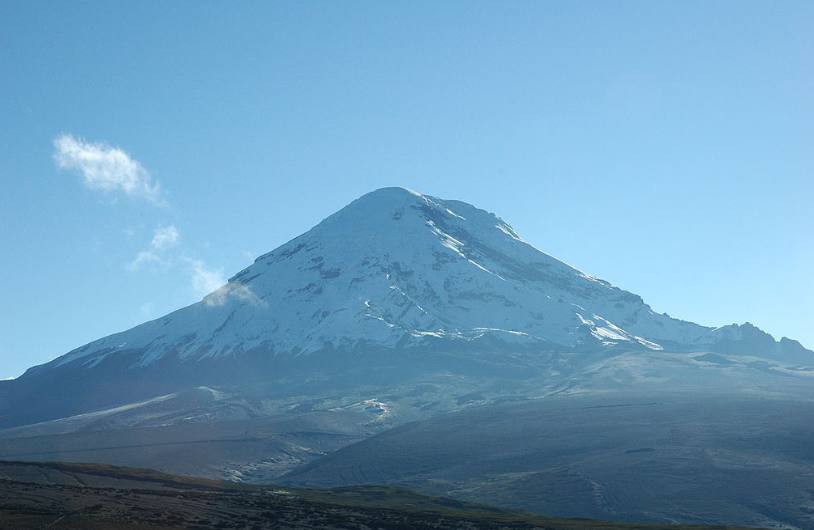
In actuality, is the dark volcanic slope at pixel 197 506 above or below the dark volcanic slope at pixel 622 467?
above

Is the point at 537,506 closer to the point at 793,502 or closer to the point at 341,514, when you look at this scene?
the point at 793,502

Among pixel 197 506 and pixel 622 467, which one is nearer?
pixel 197 506

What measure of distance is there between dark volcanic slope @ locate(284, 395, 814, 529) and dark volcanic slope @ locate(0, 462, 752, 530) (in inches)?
815

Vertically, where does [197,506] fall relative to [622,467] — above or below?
above

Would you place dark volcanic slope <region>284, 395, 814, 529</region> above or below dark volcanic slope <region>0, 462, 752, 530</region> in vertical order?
below

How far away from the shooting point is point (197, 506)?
86875 millimetres

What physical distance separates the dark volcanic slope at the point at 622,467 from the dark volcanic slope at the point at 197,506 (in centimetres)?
2069

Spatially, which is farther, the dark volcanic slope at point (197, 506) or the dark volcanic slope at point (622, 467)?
the dark volcanic slope at point (622, 467)

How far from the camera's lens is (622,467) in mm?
143750

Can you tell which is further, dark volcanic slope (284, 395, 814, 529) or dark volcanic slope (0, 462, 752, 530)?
dark volcanic slope (284, 395, 814, 529)

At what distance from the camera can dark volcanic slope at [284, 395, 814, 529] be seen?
11731 centimetres

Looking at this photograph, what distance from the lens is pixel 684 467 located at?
14062 cm

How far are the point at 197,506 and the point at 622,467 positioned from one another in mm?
79276

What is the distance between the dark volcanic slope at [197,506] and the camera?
7575cm
